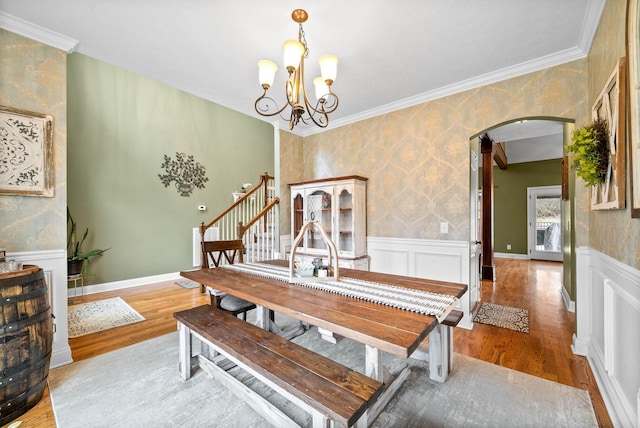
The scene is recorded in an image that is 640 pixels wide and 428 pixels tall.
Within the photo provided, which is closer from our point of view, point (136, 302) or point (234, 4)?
point (234, 4)

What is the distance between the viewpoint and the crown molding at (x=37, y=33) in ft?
6.14

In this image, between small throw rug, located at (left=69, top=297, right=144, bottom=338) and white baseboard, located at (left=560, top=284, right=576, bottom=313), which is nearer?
small throw rug, located at (left=69, top=297, right=144, bottom=338)

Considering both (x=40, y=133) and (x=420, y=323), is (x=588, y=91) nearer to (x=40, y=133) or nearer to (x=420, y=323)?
(x=420, y=323)

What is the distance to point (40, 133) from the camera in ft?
6.57

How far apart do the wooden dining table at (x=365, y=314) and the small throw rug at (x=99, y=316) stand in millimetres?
1581

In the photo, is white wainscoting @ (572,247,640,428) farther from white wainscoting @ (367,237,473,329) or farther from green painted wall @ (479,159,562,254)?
green painted wall @ (479,159,562,254)

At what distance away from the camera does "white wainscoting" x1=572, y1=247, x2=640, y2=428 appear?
128cm

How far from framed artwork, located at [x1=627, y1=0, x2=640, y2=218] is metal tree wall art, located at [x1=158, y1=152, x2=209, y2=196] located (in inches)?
216

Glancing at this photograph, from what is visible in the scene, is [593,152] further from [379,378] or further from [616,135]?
[379,378]

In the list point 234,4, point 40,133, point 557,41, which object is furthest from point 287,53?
point 557,41

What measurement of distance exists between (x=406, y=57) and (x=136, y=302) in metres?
4.30

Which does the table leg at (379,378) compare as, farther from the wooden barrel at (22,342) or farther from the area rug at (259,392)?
the wooden barrel at (22,342)

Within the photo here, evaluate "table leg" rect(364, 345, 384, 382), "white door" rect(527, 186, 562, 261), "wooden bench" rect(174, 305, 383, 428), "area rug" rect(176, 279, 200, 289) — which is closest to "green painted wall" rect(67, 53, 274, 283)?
"area rug" rect(176, 279, 200, 289)

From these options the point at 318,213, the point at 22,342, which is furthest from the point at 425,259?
the point at 22,342
